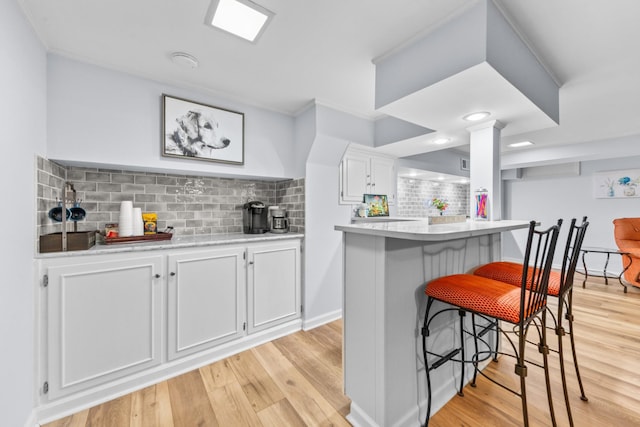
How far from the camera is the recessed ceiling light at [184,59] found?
1.76m

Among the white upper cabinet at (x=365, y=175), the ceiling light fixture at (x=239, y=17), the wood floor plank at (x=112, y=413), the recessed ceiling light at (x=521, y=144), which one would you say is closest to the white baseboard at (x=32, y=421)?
the wood floor plank at (x=112, y=413)

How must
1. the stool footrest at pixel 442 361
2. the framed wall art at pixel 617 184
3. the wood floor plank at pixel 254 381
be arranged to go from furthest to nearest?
1. the framed wall art at pixel 617 184
2. the wood floor plank at pixel 254 381
3. the stool footrest at pixel 442 361

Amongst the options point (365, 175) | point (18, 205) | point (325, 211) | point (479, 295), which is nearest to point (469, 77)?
point (479, 295)

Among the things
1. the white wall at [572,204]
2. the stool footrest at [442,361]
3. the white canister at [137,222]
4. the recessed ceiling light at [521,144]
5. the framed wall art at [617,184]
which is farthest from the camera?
the white wall at [572,204]

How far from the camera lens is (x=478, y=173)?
2.27 meters

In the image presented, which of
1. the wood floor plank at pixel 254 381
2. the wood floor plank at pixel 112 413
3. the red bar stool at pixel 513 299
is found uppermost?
the red bar stool at pixel 513 299

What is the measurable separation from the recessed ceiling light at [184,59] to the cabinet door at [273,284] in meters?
1.49

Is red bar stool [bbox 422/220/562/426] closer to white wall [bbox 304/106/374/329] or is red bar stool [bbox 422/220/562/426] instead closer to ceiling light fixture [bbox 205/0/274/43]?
white wall [bbox 304/106/374/329]

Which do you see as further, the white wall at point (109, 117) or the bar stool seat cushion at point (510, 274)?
the white wall at point (109, 117)

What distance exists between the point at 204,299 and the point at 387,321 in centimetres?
149

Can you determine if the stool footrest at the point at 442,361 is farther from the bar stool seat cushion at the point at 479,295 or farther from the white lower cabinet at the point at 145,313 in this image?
the white lower cabinet at the point at 145,313

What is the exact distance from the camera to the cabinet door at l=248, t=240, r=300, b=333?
2.38 meters

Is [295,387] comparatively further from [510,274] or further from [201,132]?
[201,132]

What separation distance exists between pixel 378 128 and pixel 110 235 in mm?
2812
